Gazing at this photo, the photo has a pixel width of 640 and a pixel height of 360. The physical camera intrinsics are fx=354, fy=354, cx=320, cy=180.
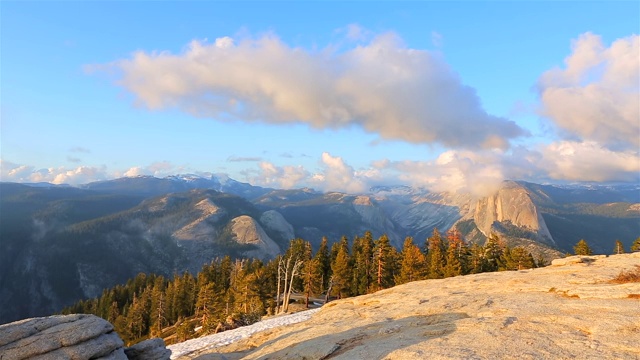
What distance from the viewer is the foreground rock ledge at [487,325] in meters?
15.5

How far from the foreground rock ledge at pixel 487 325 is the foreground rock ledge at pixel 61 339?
6554mm

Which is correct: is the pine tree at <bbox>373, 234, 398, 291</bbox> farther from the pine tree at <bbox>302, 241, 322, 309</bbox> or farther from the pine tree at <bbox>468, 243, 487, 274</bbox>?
the pine tree at <bbox>468, 243, 487, 274</bbox>

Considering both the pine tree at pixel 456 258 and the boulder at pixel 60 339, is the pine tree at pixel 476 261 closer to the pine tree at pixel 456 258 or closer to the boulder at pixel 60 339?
the pine tree at pixel 456 258

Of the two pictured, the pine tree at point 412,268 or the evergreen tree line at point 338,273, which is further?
the pine tree at point 412,268

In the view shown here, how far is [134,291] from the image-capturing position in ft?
420

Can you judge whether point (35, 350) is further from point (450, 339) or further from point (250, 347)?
point (450, 339)

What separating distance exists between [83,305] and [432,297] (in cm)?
14076

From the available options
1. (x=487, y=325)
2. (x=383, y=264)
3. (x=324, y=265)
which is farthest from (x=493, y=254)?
(x=487, y=325)

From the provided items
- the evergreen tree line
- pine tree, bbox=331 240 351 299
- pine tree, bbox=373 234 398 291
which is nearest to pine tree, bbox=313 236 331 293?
the evergreen tree line

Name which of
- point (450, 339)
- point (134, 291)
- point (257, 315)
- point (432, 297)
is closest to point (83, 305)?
point (134, 291)

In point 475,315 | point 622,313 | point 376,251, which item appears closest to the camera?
point 622,313

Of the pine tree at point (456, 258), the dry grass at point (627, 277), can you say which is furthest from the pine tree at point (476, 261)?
the dry grass at point (627, 277)

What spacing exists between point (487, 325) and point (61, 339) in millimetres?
22947

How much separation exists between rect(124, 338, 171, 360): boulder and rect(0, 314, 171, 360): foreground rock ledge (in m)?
0.85
